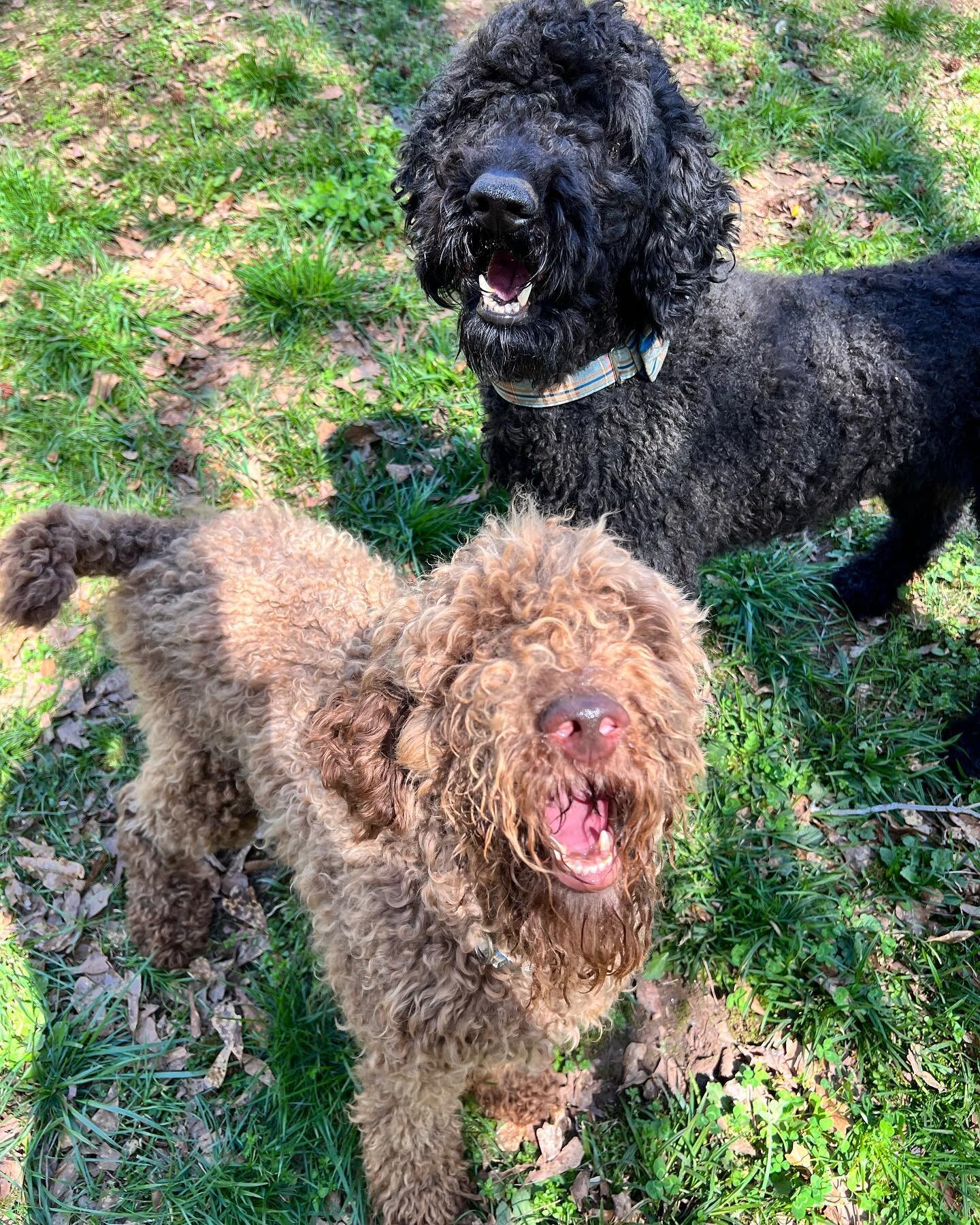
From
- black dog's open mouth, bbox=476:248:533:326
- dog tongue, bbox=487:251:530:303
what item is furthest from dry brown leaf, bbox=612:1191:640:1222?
dog tongue, bbox=487:251:530:303

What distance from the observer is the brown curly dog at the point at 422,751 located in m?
1.67

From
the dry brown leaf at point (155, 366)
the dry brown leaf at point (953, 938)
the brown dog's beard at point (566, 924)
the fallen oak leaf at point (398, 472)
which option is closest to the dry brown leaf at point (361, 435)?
the fallen oak leaf at point (398, 472)

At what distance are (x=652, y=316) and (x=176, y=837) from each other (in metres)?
2.48

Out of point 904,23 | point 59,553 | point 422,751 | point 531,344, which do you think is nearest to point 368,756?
point 422,751

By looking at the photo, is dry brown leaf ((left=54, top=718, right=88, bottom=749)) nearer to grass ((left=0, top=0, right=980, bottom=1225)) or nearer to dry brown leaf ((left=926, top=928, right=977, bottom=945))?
grass ((left=0, top=0, right=980, bottom=1225))

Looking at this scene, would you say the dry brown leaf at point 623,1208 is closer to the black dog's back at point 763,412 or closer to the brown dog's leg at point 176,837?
the brown dog's leg at point 176,837

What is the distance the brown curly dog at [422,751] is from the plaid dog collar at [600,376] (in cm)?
80

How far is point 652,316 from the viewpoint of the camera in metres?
2.79

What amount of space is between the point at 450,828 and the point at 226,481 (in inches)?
113

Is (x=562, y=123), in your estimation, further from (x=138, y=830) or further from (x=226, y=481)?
(x=138, y=830)

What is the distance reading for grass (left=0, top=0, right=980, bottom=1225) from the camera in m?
2.70

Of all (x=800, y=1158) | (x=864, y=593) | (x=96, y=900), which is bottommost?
(x=96, y=900)

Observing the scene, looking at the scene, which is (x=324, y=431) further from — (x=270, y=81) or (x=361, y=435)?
Answer: (x=270, y=81)

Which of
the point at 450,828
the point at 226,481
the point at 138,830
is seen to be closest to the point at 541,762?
the point at 450,828
